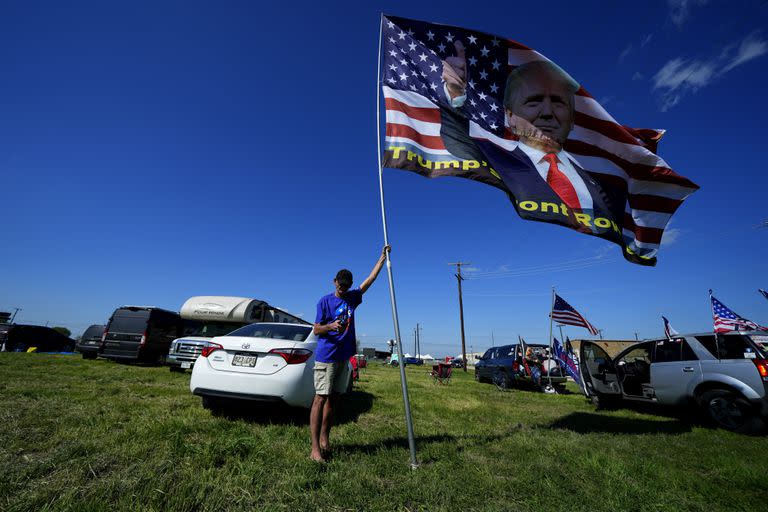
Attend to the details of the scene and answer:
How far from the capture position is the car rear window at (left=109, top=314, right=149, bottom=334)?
1230 cm

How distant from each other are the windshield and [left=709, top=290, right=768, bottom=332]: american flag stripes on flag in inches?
801

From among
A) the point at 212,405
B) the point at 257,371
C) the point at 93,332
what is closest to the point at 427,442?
the point at 257,371

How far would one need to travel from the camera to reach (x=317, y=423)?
3.40m

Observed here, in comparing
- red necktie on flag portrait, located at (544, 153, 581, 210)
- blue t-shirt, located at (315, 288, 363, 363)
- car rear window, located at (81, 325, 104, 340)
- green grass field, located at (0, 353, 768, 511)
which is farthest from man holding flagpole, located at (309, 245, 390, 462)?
car rear window, located at (81, 325, 104, 340)

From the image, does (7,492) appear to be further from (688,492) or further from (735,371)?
(735,371)

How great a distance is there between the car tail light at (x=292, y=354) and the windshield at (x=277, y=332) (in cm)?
65

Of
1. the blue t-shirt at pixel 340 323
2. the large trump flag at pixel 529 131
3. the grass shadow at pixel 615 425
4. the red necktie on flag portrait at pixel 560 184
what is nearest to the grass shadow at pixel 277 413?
the blue t-shirt at pixel 340 323

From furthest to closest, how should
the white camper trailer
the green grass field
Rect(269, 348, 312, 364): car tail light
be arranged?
the white camper trailer < Rect(269, 348, 312, 364): car tail light < the green grass field

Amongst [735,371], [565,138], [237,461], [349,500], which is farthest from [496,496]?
[735,371]

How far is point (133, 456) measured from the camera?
2.89 metres

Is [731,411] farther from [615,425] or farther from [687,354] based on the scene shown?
[615,425]

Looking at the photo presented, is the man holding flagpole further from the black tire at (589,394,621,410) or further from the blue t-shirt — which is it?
the black tire at (589,394,621,410)

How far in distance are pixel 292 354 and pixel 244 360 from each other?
70cm

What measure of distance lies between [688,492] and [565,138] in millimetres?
4561
